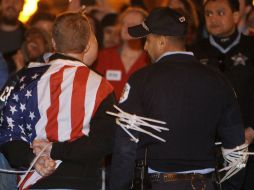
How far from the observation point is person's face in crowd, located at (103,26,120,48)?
28.0 feet

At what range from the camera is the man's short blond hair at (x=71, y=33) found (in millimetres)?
4820

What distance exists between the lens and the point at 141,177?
4746 millimetres

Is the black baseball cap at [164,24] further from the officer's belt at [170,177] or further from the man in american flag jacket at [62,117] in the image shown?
the officer's belt at [170,177]

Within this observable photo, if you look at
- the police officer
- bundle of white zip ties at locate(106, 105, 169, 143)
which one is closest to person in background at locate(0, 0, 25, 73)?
the police officer

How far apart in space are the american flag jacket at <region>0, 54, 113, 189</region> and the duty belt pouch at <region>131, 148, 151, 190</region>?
406 millimetres

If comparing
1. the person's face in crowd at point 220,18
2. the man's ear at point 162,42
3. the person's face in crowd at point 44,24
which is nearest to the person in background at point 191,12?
the person's face in crowd at point 220,18

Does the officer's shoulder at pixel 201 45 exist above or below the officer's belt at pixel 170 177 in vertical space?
above

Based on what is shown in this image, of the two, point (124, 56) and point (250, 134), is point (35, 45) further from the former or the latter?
point (250, 134)

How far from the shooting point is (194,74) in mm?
4801

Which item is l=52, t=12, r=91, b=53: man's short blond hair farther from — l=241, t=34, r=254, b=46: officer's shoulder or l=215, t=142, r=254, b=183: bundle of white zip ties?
l=241, t=34, r=254, b=46: officer's shoulder

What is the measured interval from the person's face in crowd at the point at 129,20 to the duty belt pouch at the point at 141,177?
121 inches

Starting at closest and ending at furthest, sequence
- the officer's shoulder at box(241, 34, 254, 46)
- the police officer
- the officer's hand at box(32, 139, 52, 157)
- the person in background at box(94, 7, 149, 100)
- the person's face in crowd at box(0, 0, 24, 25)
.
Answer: the officer's hand at box(32, 139, 52, 157) → the police officer → the officer's shoulder at box(241, 34, 254, 46) → the person in background at box(94, 7, 149, 100) → the person's face in crowd at box(0, 0, 24, 25)

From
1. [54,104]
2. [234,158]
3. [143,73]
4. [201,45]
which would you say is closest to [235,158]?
[234,158]

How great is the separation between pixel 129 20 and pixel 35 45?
3.56 ft
